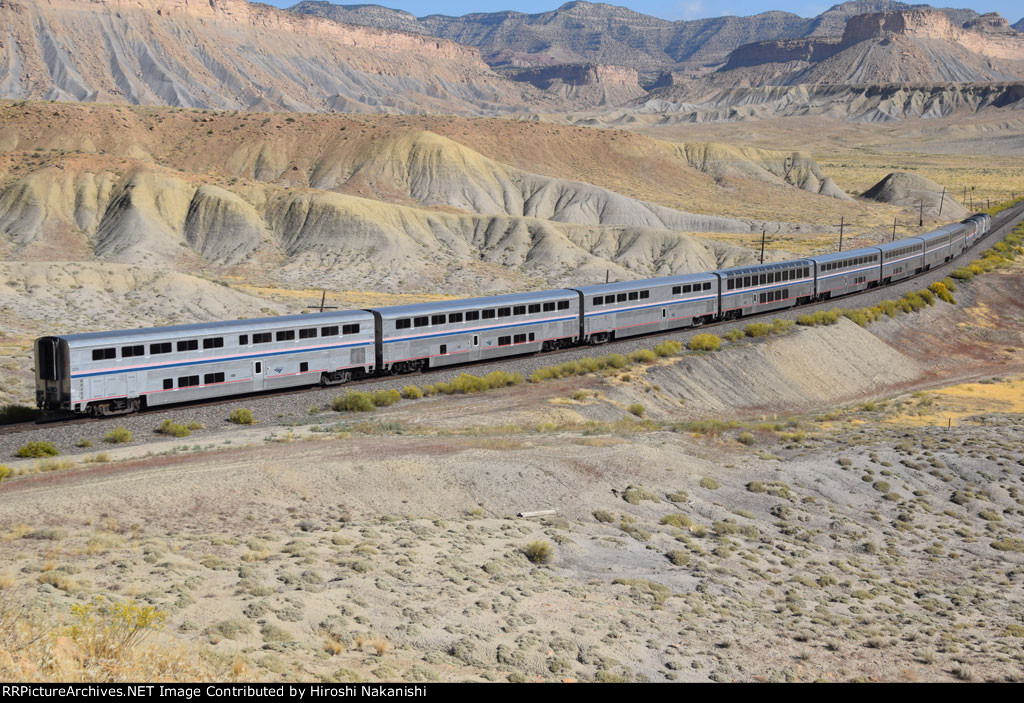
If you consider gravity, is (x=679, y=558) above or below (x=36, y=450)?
below

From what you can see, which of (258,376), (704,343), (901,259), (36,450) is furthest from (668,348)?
(901,259)

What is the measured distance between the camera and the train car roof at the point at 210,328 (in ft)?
100

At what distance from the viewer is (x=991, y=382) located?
51.4 metres

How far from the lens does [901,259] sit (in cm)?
7294

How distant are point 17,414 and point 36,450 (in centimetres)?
690

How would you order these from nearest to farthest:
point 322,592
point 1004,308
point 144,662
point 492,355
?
point 144,662 → point 322,592 → point 492,355 → point 1004,308

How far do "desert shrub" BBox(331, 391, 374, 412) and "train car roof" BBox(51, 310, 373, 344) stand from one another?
10.9ft

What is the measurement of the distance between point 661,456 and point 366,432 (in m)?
9.60

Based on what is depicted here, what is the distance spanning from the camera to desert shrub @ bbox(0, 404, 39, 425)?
1292 inches

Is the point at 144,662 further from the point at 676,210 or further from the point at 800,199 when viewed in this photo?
the point at 800,199

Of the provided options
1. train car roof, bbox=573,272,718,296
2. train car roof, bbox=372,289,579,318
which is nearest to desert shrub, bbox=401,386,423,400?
train car roof, bbox=372,289,579,318

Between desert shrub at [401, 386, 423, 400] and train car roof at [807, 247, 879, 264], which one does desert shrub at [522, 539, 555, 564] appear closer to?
desert shrub at [401, 386, 423, 400]

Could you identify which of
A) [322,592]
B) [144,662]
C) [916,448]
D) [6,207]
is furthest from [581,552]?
[6,207]

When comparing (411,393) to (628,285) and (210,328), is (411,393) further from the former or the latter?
(628,285)
